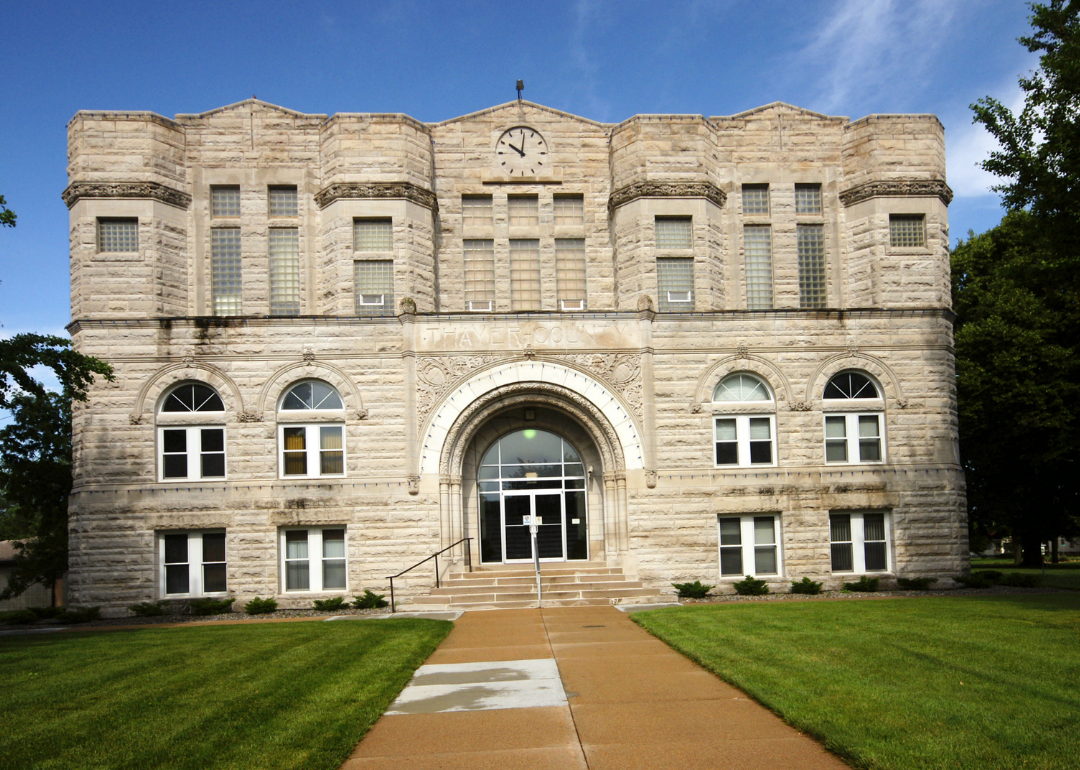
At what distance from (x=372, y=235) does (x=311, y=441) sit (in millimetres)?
6788

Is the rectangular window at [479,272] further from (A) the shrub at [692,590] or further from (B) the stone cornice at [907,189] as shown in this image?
(B) the stone cornice at [907,189]

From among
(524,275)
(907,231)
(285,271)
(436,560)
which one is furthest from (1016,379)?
(285,271)

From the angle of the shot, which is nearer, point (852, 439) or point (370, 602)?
point (370, 602)

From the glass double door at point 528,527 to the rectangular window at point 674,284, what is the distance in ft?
22.1

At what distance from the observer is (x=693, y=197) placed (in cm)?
2759

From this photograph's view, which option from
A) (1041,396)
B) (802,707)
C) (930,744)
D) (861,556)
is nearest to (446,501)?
(861,556)

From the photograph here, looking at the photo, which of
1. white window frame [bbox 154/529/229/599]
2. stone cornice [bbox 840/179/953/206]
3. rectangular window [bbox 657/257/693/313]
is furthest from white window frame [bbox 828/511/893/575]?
white window frame [bbox 154/529/229/599]

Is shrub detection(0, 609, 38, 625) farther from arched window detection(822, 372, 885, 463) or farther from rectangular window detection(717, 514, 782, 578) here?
arched window detection(822, 372, 885, 463)

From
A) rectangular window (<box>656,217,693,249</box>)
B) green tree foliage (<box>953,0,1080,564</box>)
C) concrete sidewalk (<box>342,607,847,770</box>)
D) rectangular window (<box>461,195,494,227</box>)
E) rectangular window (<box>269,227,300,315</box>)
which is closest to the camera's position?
concrete sidewalk (<box>342,607,847,770</box>)

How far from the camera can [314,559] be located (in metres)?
24.5

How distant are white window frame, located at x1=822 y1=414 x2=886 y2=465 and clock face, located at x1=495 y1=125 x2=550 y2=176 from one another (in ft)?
39.9

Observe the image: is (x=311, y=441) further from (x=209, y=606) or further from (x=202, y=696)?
(x=202, y=696)

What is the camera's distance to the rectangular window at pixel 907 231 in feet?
91.0

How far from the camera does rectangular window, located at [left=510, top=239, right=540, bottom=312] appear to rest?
28.8 meters
